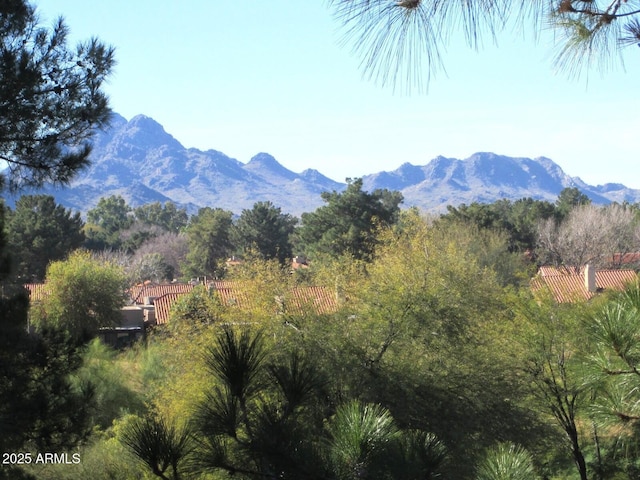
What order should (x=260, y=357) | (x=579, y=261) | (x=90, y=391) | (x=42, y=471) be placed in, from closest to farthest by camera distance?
(x=260, y=357) < (x=90, y=391) < (x=42, y=471) < (x=579, y=261)

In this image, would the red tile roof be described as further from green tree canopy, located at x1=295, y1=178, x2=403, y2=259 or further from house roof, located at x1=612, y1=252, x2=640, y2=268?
house roof, located at x1=612, y1=252, x2=640, y2=268

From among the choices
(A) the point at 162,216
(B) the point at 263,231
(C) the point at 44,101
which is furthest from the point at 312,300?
(A) the point at 162,216

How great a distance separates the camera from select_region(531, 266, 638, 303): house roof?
1958cm

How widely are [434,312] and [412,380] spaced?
283 centimetres

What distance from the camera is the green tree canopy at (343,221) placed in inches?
1817

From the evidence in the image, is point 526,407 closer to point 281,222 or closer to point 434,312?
point 434,312

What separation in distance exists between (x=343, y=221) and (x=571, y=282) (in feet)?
60.5

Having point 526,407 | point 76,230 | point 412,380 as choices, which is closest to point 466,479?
point 412,380

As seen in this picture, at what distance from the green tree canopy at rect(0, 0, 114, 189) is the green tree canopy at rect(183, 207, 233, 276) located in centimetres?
5267

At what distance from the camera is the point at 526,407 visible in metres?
16.6

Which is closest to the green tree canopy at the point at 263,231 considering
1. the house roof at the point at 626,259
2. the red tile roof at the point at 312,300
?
the house roof at the point at 626,259

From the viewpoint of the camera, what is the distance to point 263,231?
202ft

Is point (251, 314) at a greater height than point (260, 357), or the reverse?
point (260, 357)

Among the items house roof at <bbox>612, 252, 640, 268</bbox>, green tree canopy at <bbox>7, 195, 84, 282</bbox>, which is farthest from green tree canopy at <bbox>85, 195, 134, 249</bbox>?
house roof at <bbox>612, 252, 640, 268</bbox>
